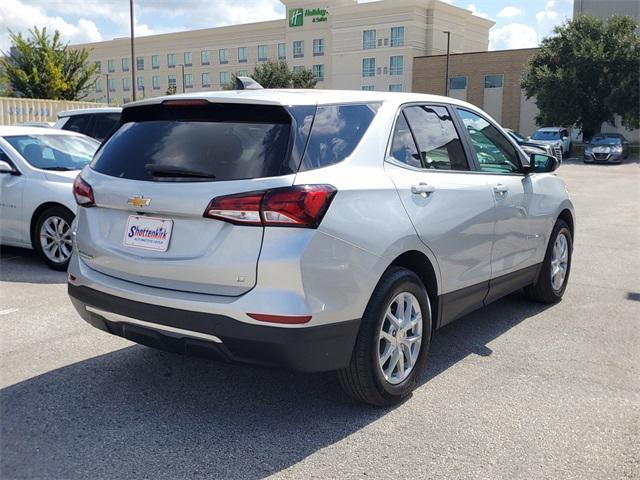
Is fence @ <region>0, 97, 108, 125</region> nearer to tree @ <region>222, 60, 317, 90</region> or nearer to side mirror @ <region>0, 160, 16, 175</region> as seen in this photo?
side mirror @ <region>0, 160, 16, 175</region>

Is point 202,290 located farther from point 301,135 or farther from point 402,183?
point 402,183

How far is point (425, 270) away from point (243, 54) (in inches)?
3593

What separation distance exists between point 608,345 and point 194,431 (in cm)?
328

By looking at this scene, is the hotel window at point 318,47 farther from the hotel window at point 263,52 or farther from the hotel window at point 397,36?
the hotel window at point 397,36

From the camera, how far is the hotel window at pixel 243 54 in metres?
90.4

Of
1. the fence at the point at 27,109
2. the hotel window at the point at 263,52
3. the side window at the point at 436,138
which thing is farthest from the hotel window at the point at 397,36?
the side window at the point at 436,138

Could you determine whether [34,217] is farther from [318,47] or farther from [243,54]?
[243,54]

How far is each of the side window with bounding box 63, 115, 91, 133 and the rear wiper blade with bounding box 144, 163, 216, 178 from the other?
9758 mm

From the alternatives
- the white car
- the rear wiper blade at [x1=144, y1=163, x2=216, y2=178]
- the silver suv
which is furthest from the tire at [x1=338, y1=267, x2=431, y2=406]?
the white car

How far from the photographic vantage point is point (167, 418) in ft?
11.9

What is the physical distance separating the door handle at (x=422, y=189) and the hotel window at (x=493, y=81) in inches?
2532

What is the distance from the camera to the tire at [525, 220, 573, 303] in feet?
19.2

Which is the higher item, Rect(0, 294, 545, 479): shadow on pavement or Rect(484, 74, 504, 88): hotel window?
Rect(484, 74, 504, 88): hotel window

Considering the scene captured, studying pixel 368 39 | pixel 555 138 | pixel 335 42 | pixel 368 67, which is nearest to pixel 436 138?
pixel 555 138
